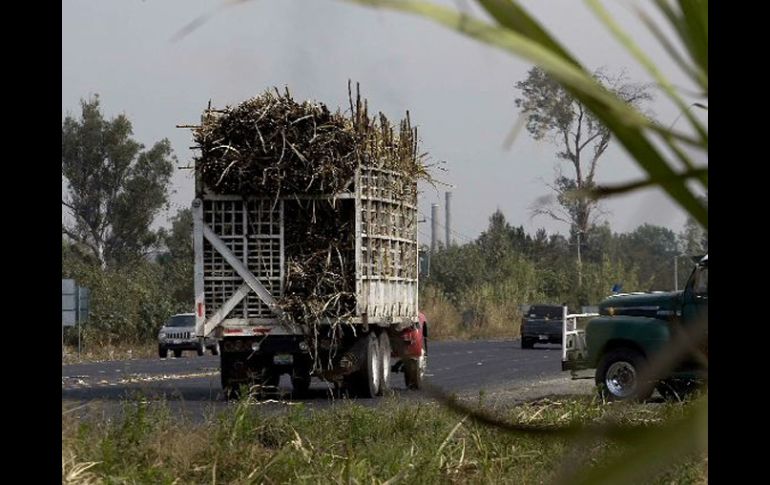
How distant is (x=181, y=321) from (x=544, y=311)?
13.1 meters

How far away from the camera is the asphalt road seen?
16.4 metres

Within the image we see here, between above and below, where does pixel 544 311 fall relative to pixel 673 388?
below

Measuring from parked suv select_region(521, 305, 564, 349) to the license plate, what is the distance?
27.4m

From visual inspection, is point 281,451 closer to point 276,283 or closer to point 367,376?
point 367,376

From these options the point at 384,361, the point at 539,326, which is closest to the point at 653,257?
the point at 384,361

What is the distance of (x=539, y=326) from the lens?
46.5 meters

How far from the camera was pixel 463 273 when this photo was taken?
70562mm

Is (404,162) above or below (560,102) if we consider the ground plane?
above

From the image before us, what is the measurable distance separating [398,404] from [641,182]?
399 inches

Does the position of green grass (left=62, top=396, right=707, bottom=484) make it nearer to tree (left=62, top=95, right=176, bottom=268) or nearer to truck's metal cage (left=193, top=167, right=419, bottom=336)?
truck's metal cage (left=193, top=167, right=419, bottom=336)

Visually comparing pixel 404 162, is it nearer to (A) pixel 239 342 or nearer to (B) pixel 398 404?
(A) pixel 239 342

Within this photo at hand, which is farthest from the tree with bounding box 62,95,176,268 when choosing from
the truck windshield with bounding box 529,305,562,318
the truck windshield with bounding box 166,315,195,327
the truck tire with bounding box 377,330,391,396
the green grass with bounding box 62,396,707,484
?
the green grass with bounding box 62,396,707,484

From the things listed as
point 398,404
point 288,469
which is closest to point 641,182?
point 288,469
